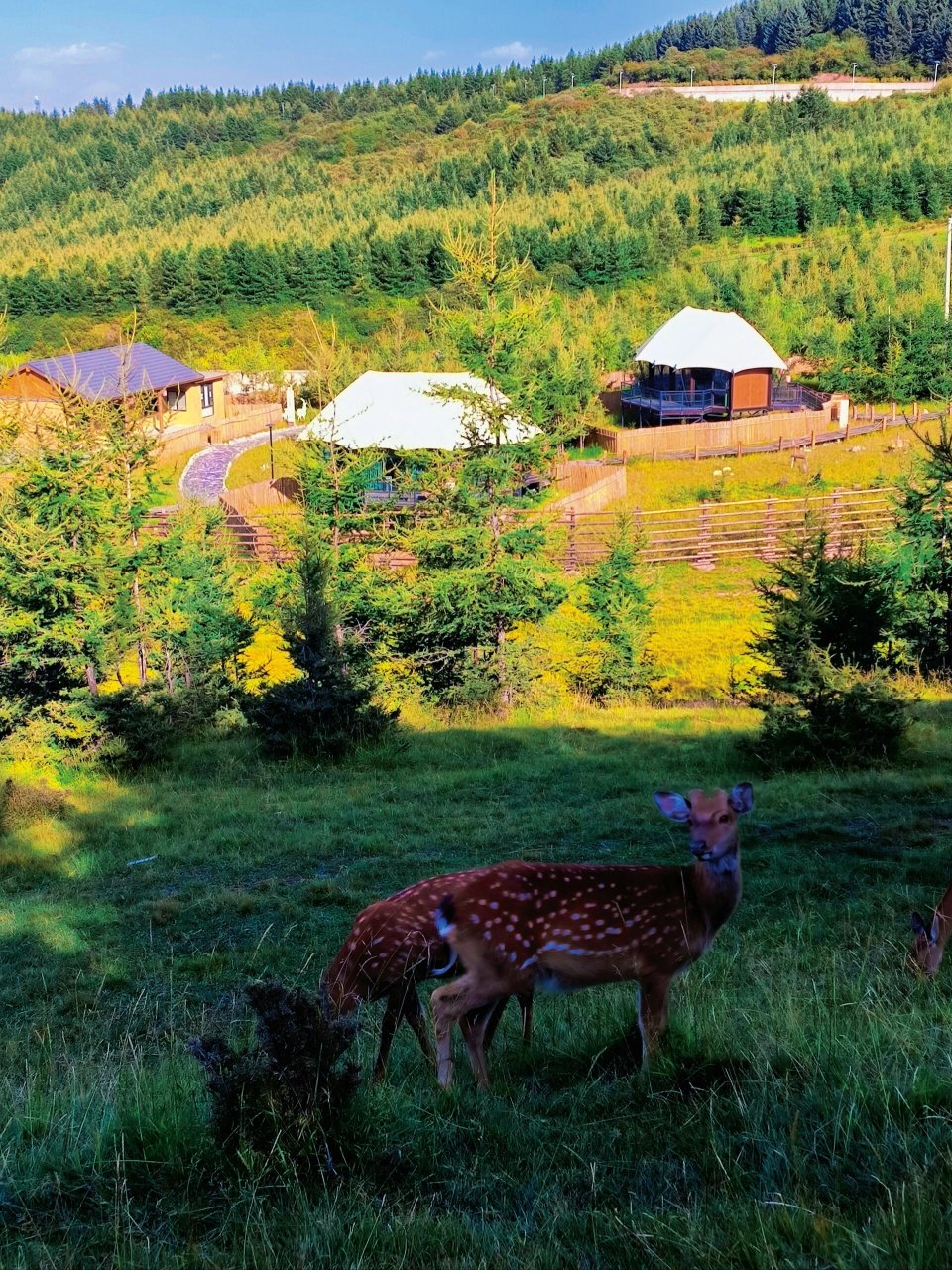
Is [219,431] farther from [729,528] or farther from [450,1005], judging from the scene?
[450,1005]

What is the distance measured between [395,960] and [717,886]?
148 cm

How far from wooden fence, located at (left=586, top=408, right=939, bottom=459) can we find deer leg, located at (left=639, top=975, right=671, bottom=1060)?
41983 millimetres

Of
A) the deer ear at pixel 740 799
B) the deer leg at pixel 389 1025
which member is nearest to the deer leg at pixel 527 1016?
the deer leg at pixel 389 1025

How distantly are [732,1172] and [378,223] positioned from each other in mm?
97741

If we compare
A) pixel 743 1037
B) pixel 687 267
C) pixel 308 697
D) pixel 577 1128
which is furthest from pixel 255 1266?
pixel 687 267

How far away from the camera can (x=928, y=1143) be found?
11.2ft

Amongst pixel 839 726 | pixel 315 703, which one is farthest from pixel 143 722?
pixel 839 726

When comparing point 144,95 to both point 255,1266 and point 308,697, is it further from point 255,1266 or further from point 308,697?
point 255,1266

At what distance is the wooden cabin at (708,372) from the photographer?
167 feet

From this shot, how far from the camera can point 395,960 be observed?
5051 mm

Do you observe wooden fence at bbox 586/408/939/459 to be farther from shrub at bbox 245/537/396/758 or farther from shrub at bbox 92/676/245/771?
shrub at bbox 92/676/245/771

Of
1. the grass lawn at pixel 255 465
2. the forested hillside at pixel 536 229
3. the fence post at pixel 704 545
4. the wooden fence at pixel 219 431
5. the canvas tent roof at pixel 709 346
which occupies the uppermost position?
the forested hillside at pixel 536 229

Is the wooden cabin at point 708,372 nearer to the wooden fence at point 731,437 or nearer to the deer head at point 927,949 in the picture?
the wooden fence at point 731,437

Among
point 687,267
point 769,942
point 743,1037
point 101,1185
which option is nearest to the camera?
point 101,1185
